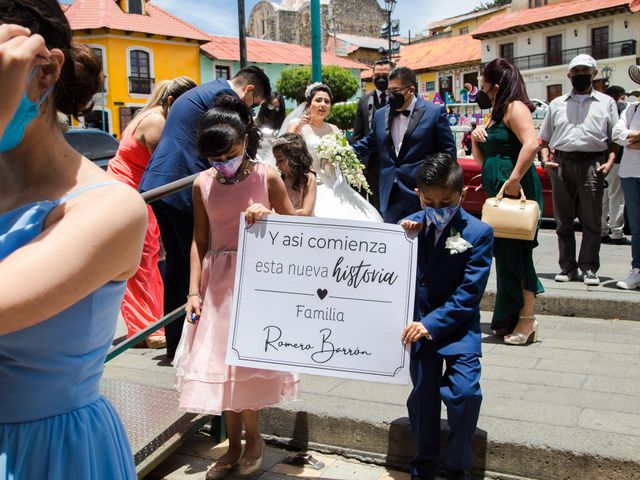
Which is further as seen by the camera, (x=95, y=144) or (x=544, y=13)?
(x=544, y=13)

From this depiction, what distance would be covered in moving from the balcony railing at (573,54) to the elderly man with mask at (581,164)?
48.1 meters

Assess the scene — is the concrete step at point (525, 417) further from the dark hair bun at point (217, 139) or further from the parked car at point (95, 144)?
the parked car at point (95, 144)

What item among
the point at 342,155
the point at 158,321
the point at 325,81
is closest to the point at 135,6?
the point at 325,81

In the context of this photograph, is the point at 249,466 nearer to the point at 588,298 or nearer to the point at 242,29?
the point at 588,298

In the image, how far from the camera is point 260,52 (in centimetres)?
5738

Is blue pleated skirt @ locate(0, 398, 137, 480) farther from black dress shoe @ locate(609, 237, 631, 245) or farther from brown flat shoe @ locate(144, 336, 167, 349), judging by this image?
black dress shoe @ locate(609, 237, 631, 245)

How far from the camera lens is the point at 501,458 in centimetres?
343

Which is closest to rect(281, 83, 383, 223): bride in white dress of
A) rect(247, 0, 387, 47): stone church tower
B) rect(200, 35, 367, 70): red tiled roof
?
rect(200, 35, 367, 70): red tiled roof

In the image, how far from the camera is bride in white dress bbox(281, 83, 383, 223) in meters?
7.23

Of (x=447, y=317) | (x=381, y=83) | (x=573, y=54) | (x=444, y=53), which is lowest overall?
(x=447, y=317)

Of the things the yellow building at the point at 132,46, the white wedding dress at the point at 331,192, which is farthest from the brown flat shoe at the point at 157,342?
the yellow building at the point at 132,46

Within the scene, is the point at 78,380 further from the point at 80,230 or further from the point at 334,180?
the point at 334,180

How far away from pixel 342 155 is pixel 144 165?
2249 millimetres

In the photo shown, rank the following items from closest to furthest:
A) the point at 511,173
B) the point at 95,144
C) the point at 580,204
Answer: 1. the point at 511,173
2. the point at 580,204
3. the point at 95,144
